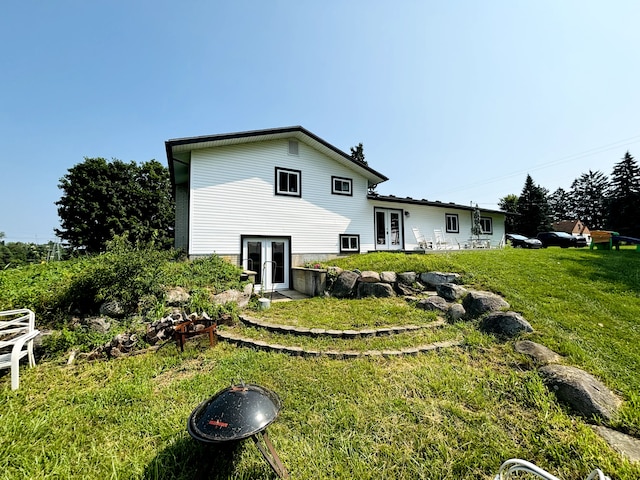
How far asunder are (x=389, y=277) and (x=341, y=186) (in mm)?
6180

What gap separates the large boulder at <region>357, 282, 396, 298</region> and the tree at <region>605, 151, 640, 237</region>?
4208cm

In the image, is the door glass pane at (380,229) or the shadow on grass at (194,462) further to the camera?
the door glass pane at (380,229)

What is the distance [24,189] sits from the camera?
76.2 ft

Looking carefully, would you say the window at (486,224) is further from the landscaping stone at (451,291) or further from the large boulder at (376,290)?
the large boulder at (376,290)

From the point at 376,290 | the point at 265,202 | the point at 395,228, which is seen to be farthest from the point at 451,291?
the point at 395,228

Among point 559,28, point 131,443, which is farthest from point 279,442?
point 559,28

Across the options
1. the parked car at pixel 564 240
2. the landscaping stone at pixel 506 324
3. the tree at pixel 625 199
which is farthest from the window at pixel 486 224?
the tree at pixel 625 199

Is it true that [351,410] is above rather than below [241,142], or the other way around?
below

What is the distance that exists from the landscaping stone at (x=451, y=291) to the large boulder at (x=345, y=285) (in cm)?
233

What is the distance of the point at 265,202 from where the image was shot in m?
10.1

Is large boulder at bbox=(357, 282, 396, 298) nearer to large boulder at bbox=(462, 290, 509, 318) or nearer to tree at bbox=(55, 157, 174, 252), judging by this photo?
large boulder at bbox=(462, 290, 509, 318)

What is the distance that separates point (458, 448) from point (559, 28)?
983 centimetres

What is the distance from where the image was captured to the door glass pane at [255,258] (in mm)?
9639

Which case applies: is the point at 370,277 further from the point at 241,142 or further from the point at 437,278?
the point at 241,142
